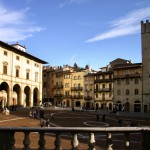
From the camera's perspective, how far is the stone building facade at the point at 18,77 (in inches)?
2383

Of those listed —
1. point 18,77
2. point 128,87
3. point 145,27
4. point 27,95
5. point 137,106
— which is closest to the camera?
point 18,77

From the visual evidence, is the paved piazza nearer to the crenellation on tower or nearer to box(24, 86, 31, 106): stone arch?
box(24, 86, 31, 106): stone arch

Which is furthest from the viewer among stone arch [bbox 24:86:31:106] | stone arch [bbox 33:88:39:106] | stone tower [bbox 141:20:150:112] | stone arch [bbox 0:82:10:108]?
stone arch [bbox 33:88:39:106]

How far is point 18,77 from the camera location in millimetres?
65375

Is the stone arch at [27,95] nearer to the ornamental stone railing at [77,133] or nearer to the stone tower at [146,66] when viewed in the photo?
the stone tower at [146,66]

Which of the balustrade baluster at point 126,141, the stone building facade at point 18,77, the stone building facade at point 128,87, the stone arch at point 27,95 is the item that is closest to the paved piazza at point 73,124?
the balustrade baluster at point 126,141

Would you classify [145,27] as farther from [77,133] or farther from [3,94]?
[77,133]

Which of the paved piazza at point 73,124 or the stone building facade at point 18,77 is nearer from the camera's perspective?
the paved piazza at point 73,124

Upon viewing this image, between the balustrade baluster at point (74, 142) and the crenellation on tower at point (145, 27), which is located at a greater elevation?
the crenellation on tower at point (145, 27)

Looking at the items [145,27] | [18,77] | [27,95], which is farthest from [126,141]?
[145,27]

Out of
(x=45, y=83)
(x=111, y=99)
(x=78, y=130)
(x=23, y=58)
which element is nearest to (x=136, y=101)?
(x=111, y=99)

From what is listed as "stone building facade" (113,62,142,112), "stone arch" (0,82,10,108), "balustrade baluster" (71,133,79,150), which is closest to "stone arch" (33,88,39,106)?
"stone arch" (0,82,10,108)

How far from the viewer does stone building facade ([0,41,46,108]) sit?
60.5 m

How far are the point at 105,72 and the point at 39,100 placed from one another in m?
23.4
